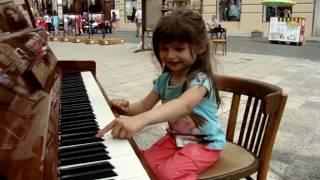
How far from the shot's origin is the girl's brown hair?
176 cm

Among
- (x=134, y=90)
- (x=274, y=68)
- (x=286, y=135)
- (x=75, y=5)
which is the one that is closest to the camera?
(x=286, y=135)

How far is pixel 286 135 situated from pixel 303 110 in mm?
1211

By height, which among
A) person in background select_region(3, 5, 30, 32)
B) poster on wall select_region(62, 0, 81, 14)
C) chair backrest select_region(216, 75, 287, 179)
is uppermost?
poster on wall select_region(62, 0, 81, 14)

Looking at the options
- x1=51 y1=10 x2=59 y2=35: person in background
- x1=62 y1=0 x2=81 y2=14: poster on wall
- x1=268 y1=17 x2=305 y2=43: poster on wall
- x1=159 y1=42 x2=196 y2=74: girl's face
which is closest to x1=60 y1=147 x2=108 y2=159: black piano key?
x1=159 y1=42 x2=196 y2=74: girl's face

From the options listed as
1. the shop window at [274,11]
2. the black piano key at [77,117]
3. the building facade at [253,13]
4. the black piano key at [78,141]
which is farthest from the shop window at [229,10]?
the black piano key at [78,141]

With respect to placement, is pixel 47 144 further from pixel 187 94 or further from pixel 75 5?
pixel 75 5

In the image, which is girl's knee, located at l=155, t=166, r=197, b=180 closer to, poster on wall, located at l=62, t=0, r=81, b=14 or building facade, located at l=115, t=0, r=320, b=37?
poster on wall, located at l=62, t=0, r=81, b=14

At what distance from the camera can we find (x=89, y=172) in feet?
3.64

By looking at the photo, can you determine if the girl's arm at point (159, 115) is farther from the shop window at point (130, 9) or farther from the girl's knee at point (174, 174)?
the shop window at point (130, 9)

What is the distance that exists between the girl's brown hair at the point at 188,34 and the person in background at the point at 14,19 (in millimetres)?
820

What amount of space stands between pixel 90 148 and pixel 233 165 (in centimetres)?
86

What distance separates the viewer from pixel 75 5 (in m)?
21.8

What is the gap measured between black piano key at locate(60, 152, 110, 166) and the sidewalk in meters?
1.10

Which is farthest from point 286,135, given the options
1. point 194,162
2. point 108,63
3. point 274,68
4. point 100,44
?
point 100,44
